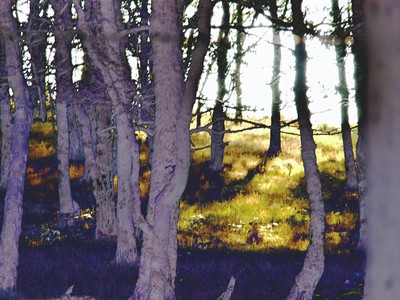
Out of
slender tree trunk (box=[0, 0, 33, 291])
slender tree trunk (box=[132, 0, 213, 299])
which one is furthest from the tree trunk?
slender tree trunk (box=[0, 0, 33, 291])

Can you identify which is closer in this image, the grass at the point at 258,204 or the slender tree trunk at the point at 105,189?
the slender tree trunk at the point at 105,189

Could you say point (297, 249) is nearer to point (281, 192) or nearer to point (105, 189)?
point (105, 189)

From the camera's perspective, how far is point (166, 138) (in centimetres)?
1096

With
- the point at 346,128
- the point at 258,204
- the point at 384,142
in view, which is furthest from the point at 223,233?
the point at 384,142

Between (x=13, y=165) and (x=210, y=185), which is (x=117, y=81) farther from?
(x=210, y=185)

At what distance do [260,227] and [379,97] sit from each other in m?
17.2

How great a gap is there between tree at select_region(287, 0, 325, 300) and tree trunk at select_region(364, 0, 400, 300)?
764 cm

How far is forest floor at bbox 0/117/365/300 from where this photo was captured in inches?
525

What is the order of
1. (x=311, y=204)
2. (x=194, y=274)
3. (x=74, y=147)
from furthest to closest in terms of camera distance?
1. (x=74, y=147)
2. (x=194, y=274)
3. (x=311, y=204)

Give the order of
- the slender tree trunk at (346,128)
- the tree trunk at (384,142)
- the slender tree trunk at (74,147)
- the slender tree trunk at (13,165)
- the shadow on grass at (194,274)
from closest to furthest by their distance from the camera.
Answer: the tree trunk at (384,142) < the slender tree trunk at (13,165) < the shadow on grass at (194,274) < the slender tree trunk at (346,128) < the slender tree trunk at (74,147)

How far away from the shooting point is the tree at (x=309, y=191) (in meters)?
11.8

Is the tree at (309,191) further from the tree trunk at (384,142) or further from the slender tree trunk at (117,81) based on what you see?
the tree trunk at (384,142)

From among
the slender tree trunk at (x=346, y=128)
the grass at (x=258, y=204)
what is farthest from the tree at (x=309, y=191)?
the grass at (x=258, y=204)

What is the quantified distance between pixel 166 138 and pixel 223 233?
31.8 feet
